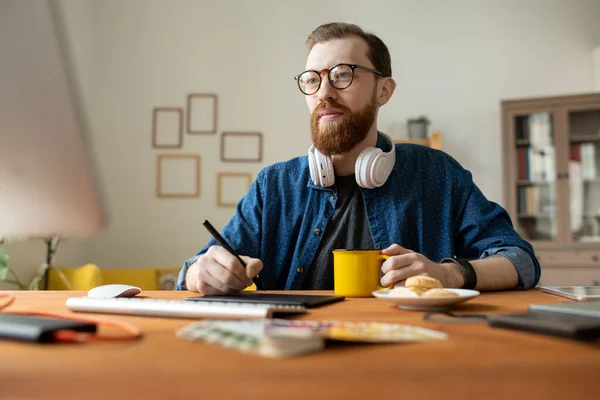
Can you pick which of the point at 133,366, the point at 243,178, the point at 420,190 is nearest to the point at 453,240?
the point at 420,190

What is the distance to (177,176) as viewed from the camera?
4340 millimetres

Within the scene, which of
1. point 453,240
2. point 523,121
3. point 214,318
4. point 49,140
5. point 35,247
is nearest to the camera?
point 49,140

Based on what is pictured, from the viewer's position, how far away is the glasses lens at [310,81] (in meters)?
1.56

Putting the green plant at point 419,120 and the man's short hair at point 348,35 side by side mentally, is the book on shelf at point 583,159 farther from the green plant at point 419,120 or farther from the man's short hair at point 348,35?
the man's short hair at point 348,35

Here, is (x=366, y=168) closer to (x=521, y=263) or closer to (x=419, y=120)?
(x=521, y=263)

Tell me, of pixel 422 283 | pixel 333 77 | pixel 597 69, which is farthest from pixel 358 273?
pixel 597 69

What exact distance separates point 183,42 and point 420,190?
3415mm

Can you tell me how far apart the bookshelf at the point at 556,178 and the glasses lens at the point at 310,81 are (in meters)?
2.99

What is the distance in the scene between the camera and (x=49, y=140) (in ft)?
1.18

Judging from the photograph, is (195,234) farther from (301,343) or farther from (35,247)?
(301,343)

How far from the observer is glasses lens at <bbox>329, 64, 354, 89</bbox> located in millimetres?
1546

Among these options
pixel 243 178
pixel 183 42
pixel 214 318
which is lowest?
pixel 214 318

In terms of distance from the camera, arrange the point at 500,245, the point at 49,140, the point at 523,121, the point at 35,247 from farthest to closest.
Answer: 1. the point at 523,121
2. the point at 35,247
3. the point at 500,245
4. the point at 49,140

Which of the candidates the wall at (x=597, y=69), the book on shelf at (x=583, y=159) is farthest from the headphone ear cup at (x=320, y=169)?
the wall at (x=597, y=69)
